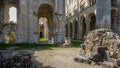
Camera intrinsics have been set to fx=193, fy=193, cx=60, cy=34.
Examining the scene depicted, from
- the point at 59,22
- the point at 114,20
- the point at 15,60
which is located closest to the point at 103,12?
the point at 114,20

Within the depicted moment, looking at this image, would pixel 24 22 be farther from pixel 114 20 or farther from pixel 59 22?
pixel 114 20

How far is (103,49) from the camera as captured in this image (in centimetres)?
1022

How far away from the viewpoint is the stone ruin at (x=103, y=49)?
A: 30.6 feet

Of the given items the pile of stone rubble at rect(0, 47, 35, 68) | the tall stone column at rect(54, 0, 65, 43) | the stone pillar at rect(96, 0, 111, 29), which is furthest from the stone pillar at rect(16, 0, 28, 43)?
the pile of stone rubble at rect(0, 47, 35, 68)

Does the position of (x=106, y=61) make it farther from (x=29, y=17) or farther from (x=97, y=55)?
(x=29, y=17)

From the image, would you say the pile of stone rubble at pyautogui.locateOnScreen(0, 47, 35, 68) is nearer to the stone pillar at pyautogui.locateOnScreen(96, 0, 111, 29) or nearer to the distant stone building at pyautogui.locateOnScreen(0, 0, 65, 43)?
the distant stone building at pyautogui.locateOnScreen(0, 0, 65, 43)

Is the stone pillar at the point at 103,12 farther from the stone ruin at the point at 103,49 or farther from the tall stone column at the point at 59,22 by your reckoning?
the stone ruin at the point at 103,49

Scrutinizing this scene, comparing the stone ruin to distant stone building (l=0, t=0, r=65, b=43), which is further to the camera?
distant stone building (l=0, t=0, r=65, b=43)

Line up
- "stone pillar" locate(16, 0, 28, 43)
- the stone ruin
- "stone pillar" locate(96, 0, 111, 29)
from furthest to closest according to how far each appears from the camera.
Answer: "stone pillar" locate(96, 0, 111, 29)
"stone pillar" locate(16, 0, 28, 43)
the stone ruin

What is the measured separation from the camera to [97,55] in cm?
999

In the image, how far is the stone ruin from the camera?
9.32m

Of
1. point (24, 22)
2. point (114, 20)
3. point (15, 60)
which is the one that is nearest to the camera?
point (15, 60)

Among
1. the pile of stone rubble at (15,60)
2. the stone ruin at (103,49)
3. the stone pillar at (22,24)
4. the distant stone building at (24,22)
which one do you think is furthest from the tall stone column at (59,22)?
the pile of stone rubble at (15,60)

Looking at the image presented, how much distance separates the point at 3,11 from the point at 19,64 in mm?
15080
